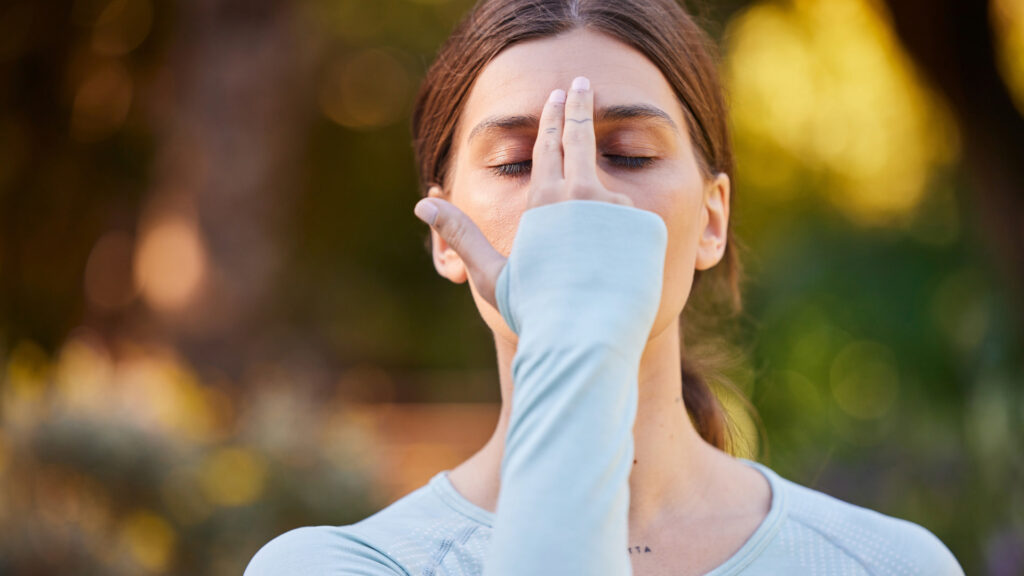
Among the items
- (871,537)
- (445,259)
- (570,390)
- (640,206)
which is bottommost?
(871,537)

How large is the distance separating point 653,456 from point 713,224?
1.70ft

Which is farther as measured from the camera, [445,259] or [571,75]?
[445,259]

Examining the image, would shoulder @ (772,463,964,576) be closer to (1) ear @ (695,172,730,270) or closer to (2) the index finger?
(1) ear @ (695,172,730,270)

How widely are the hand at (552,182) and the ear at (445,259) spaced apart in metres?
0.48

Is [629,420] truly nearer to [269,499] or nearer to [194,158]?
[269,499]

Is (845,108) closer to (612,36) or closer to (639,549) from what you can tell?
(612,36)

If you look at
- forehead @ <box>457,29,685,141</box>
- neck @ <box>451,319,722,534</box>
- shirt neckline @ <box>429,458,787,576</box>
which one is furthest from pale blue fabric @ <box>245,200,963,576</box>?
forehead @ <box>457,29,685,141</box>

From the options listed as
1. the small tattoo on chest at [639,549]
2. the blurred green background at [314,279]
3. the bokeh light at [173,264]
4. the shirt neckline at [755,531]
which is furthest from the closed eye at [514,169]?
the bokeh light at [173,264]

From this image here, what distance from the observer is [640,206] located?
180cm

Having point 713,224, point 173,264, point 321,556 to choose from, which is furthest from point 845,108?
point 321,556

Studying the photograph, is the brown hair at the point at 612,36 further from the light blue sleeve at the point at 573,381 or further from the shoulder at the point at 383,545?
the shoulder at the point at 383,545

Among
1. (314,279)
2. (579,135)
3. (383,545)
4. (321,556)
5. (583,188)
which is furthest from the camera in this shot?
(314,279)

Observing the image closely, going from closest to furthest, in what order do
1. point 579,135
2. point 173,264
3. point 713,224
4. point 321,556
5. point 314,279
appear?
point 579,135 → point 321,556 → point 713,224 → point 173,264 → point 314,279

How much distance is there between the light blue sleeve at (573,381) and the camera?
128cm
